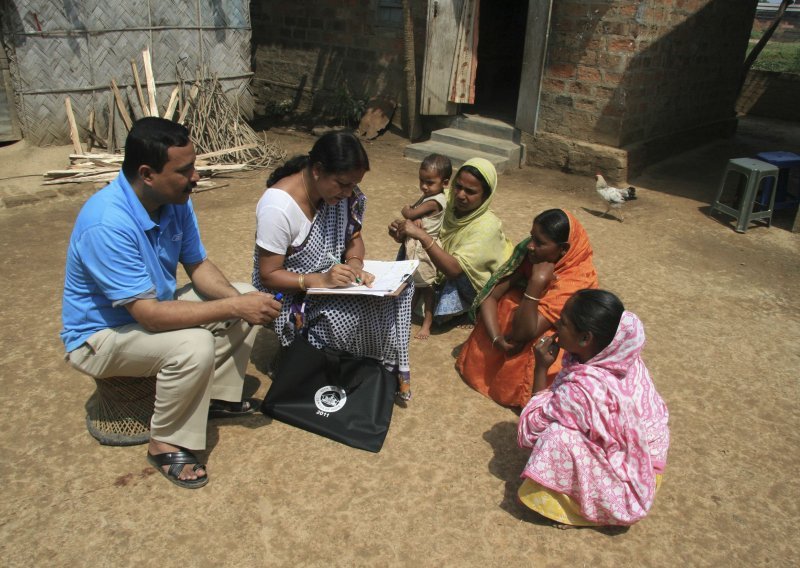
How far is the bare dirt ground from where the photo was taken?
8.05 feet

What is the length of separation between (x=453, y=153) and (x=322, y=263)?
203 inches

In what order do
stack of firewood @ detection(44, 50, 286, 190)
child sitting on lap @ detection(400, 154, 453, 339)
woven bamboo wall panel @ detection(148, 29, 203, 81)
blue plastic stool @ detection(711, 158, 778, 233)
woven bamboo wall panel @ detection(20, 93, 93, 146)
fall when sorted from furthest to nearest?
woven bamboo wall panel @ detection(148, 29, 203, 81) → woven bamboo wall panel @ detection(20, 93, 93, 146) → stack of firewood @ detection(44, 50, 286, 190) → blue plastic stool @ detection(711, 158, 778, 233) → child sitting on lap @ detection(400, 154, 453, 339)

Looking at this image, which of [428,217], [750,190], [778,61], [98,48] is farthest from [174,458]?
[778,61]

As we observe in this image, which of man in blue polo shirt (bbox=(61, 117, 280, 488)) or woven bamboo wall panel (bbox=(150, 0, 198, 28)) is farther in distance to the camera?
woven bamboo wall panel (bbox=(150, 0, 198, 28))

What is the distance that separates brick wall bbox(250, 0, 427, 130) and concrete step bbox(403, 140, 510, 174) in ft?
4.07

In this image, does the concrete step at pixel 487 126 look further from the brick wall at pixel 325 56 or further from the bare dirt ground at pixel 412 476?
the bare dirt ground at pixel 412 476

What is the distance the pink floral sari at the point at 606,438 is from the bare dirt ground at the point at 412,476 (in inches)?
7.7

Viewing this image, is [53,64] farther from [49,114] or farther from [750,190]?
[750,190]

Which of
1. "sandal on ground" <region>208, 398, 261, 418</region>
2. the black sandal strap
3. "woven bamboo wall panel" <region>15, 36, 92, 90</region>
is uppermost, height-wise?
"woven bamboo wall panel" <region>15, 36, 92, 90</region>

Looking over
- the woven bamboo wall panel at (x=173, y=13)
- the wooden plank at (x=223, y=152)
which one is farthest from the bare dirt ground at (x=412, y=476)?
the woven bamboo wall panel at (x=173, y=13)

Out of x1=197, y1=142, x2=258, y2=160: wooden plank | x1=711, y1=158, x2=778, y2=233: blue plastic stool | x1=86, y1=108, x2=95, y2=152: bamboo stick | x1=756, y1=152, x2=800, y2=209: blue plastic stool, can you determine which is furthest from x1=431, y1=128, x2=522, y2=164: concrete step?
x1=86, y1=108, x2=95, y2=152: bamboo stick

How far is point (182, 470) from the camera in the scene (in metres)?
2.69

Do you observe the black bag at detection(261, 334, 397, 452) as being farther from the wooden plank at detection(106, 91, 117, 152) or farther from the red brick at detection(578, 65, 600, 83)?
the wooden plank at detection(106, 91, 117, 152)

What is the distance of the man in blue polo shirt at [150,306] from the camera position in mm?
2494
